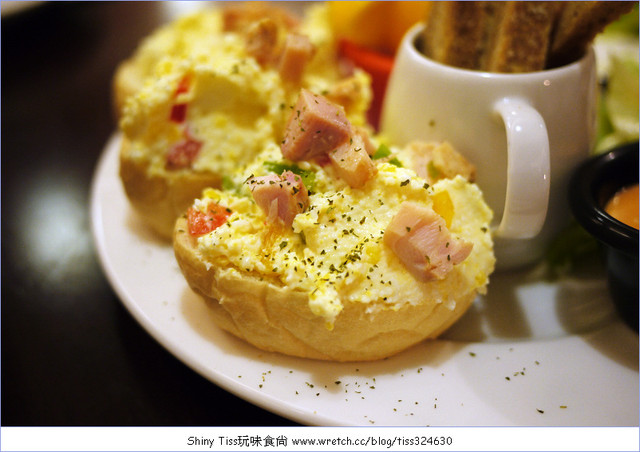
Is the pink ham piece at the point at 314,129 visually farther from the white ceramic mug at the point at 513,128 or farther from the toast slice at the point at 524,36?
the toast slice at the point at 524,36

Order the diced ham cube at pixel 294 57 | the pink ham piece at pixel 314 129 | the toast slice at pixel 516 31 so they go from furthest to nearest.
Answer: the diced ham cube at pixel 294 57 → the toast slice at pixel 516 31 → the pink ham piece at pixel 314 129

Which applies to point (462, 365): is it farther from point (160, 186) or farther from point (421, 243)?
point (160, 186)

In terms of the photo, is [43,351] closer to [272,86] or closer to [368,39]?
[272,86]

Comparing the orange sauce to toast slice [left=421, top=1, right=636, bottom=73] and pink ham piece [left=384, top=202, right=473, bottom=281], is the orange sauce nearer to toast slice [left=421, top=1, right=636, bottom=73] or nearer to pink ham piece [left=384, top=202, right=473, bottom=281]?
toast slice [left=421, top=1, right=636, bottom=73]

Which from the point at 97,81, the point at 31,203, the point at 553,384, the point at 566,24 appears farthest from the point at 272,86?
the point at 97,81

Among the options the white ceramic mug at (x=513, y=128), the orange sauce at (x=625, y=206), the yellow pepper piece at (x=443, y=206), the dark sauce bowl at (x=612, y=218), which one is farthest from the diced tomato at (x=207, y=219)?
the orange sauce at (x=625, y=206)

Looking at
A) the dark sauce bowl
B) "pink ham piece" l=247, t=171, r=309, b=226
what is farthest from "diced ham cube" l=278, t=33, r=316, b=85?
the dark sauce bowl

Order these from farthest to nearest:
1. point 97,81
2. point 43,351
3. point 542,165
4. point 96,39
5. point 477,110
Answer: point 96,39 → point 97,81 → point 43,351 → point 477,110 → point 542,165
